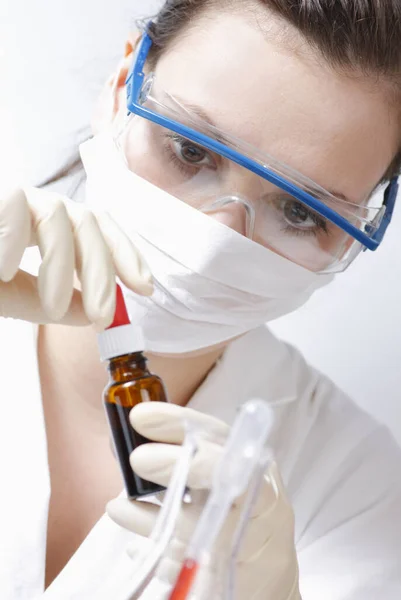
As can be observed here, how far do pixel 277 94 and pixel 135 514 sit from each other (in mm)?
636

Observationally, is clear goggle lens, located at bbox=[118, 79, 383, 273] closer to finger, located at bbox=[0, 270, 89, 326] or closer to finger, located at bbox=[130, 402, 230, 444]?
finger, located at bbox=[0, 270, 89, 326]

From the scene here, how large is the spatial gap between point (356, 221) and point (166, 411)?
585 mm

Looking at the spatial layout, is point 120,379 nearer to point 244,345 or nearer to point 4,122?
point 244,345

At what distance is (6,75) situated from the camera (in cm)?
189

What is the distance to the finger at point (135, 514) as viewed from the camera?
944 millimetres

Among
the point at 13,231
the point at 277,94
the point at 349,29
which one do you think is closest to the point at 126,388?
the point at 13,231

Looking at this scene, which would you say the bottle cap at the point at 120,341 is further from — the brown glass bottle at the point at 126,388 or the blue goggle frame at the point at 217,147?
the blue goggle frame at the point at 217,147

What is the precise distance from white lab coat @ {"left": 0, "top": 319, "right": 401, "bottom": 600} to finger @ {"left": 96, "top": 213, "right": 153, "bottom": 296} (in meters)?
0.37

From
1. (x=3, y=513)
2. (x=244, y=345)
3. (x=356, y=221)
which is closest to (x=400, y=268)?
(x=244, y=345)

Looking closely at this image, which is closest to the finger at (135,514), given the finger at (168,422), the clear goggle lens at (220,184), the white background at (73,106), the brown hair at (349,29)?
the finger at (168,422)

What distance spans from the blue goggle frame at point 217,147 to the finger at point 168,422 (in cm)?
42

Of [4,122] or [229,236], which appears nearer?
→ [229,236]

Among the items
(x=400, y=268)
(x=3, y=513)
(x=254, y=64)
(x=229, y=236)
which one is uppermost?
(x=254, y=64)

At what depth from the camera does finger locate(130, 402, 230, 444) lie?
2.81 ft
